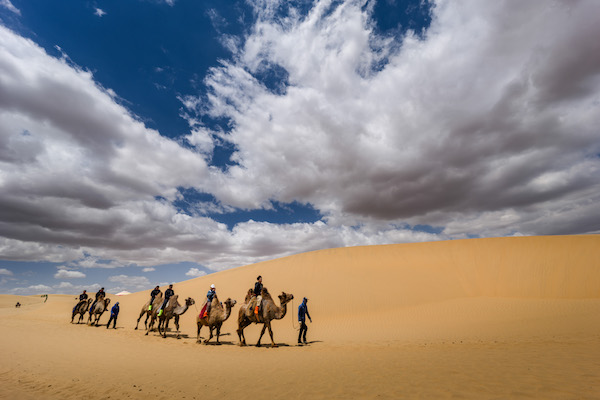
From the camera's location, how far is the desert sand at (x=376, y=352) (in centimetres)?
662

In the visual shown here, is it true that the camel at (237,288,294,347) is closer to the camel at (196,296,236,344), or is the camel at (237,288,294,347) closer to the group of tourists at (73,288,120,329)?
the camel at (196,296,236,344)

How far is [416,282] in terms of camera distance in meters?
32.7

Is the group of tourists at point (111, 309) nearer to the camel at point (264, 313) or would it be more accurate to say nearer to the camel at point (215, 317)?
the camel at point (215, 317)

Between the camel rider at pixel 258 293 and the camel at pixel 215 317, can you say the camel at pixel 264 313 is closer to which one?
the camel rider at pixel 258 293

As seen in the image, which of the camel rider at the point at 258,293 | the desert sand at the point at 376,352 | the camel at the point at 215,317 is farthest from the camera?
the camel at the point at 215,317

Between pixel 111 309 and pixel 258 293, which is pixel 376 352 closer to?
pixel 258 293

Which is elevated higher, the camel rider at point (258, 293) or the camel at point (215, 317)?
the camel rider at point (258, 293)

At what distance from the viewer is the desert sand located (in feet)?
21.7

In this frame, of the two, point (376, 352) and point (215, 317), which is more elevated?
point (215, 317)

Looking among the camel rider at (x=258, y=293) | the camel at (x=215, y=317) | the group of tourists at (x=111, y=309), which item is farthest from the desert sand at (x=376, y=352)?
the group of tourists at (x=111, y=309)

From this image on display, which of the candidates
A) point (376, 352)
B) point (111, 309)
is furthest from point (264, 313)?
point (111, 309)

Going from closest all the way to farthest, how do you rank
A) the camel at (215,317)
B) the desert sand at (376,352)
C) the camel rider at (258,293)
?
the desert sand at (376,352) → the camel rider at (258,293) → the camel at (215,317)

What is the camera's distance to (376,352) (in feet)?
38.1

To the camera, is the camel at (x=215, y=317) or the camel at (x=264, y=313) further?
the camel at (x=215, y=317)
